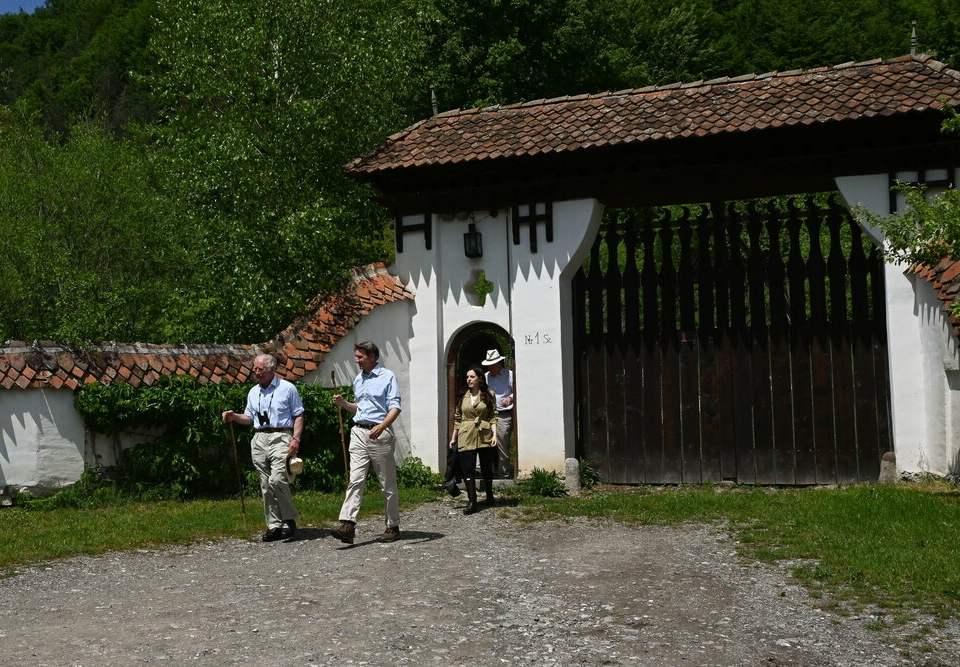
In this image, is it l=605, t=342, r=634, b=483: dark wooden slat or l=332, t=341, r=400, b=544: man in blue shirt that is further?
l=605, t=342, r=634, b=483: dark wooden slat

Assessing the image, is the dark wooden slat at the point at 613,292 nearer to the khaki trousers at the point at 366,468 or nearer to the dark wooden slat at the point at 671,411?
the dark wooden slat at the point at 671,411

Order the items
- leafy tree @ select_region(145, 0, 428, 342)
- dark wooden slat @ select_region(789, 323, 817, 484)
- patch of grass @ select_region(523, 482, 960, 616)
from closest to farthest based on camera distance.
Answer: patch of grass @ select_region(523, 482, 960, 616), dark wooden slat @ select_region(789, 323, 817, 484), leafy tree @ select_region(145, 0, 428, 342)

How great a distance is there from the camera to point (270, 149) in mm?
16969

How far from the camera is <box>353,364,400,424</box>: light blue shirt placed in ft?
31.8

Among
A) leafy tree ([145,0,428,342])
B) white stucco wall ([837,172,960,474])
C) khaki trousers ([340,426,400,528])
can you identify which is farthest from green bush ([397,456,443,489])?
white stucco wall ([837,172,960,474])

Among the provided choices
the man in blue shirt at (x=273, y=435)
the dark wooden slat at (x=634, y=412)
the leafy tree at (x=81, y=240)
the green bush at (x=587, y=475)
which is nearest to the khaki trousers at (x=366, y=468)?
the man in blue shirt at (x=273, y=435)

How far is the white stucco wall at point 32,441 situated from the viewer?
12.4 meters

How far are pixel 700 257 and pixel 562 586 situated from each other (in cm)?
728

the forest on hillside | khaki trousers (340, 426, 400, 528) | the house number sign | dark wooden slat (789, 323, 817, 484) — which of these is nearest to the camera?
khaki trousers (340, 426, 400, 528)

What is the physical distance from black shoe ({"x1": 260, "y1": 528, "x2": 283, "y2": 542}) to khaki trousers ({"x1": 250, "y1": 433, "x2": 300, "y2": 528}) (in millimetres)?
40

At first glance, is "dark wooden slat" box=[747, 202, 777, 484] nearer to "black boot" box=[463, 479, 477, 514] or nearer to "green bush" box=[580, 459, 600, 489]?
"green bush" box=[580, 459, 600, 489]

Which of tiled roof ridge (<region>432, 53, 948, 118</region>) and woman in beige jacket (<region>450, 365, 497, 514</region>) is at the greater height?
tiled roof ridge (<region>432, 53, 948, 118</region>)

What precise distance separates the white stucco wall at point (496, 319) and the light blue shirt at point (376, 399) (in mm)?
4297

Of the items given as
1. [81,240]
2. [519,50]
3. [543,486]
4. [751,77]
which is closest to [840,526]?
[543,486]
